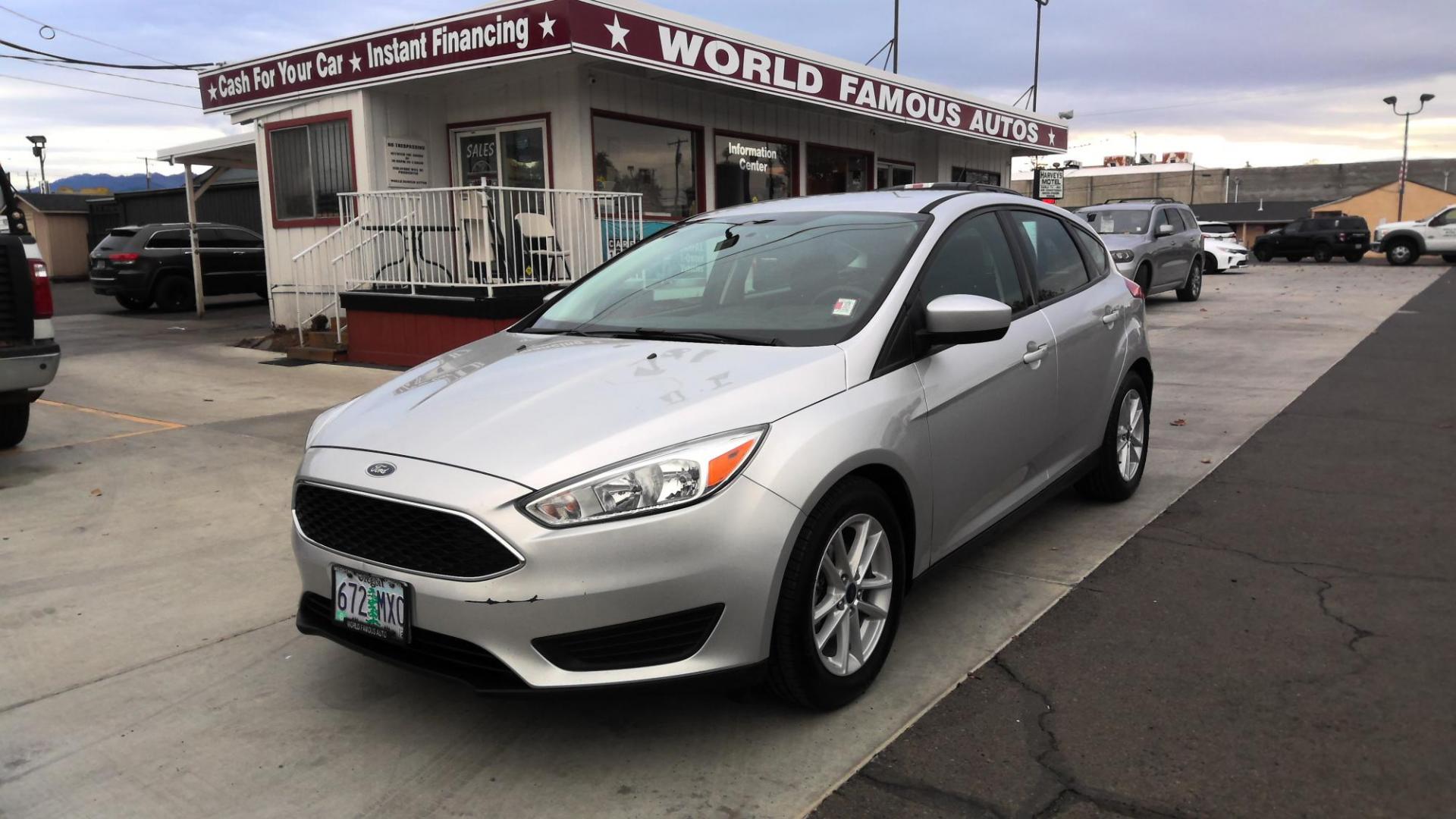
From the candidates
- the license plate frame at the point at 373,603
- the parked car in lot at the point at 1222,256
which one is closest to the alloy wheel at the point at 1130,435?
the license plate frame at the point at 373,603

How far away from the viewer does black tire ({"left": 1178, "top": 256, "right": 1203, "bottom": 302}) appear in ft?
59.3

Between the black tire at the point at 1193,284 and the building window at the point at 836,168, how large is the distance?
19.7 ft

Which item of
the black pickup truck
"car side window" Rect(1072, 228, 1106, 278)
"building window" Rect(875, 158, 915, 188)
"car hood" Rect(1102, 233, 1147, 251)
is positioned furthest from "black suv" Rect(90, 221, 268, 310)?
"car side window" Rect(1072, 228, 1106, 278)

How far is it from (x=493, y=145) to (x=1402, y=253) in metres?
28.1

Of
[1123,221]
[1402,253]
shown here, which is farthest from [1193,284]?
[1402,253]

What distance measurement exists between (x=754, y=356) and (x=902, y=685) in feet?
3.95

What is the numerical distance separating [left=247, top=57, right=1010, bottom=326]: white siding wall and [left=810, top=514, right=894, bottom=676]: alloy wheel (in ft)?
28.4

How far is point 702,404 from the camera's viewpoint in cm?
295

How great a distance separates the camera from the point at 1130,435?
546cm

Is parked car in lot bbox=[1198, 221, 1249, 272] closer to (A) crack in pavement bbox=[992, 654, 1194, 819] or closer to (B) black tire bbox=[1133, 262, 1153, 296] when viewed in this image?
(B) black tire bbox=[1133, 262, 1153, 296]

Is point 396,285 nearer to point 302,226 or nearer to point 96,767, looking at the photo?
point 302,226

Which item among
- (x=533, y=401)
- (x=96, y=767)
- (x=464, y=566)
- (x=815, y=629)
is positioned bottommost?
(x=96, y=767)

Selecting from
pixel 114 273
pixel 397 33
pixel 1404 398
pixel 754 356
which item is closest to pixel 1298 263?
pixel 1404 398

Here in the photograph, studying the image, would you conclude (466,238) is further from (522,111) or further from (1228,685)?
(1228,685)
